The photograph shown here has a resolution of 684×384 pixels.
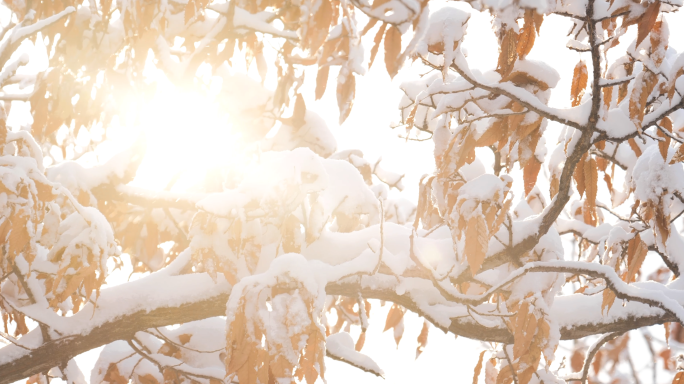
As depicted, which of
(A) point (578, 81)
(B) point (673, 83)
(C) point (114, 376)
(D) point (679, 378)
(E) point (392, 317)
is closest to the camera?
(B) point (673, 83)

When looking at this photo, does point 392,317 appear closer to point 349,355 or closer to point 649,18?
point 349,355

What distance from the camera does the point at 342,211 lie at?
214cm

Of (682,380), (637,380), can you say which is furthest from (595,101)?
(637,380)

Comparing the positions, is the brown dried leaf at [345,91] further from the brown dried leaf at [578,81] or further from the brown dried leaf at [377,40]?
the brown dried leaf at [578,81]

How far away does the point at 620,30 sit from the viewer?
1.25 metres

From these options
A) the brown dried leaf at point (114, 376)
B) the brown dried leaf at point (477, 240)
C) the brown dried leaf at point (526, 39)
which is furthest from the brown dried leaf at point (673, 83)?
the brown dried leaf at point (114, 376)

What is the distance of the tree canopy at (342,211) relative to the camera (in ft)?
3.92

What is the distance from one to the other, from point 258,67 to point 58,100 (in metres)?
1.17

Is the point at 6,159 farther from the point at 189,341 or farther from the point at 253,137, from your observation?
the point at 253,137

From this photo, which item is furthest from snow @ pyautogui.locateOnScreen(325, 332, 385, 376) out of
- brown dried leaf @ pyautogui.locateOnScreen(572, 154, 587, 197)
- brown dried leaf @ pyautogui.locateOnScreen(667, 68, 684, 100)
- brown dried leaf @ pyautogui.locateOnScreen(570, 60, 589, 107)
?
brown dried leaf @ pyautogui.locateOnScreen(667, 68, 684, 100)

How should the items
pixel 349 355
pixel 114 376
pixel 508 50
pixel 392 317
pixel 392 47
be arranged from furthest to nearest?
pixel 392 317
pixel 114 376
pixel 349 355
pixel 508 50
pixel 392 47

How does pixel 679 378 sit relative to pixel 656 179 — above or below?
below

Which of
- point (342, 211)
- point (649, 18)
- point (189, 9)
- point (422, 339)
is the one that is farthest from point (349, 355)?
point (189, 9)

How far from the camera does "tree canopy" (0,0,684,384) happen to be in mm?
1194
